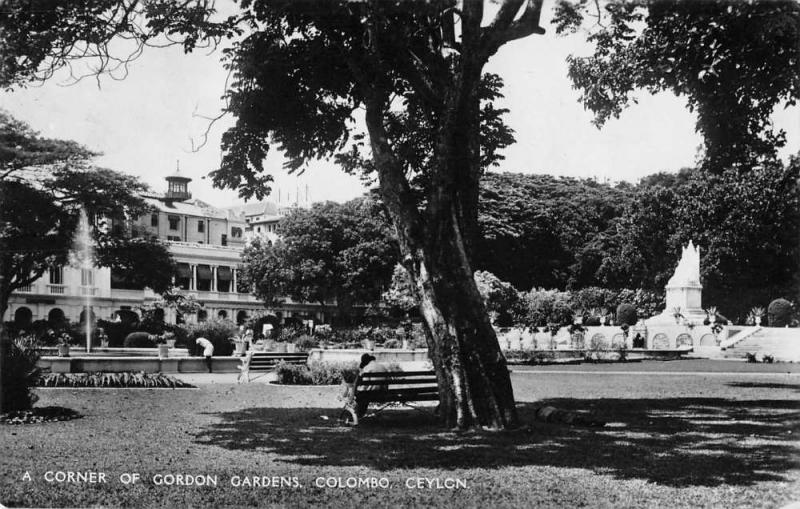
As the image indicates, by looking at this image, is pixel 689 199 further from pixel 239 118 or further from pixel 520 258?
pixel 239 118

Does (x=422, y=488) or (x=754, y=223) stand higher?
(x=754, y=223)

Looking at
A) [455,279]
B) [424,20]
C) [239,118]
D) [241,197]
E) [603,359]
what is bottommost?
[603,359]

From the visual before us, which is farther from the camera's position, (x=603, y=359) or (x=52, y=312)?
(x=52, y=312)

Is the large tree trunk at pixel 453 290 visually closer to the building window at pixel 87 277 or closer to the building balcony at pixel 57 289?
the building window at pixel 87 277

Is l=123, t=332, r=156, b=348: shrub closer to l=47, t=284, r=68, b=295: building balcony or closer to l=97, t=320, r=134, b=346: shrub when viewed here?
l=97, t=320, r=134, b=346: shrub

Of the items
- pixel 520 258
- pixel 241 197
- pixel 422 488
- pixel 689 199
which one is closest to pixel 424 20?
pixel 241 197

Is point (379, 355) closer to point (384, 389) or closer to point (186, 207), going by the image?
point (384, 389)

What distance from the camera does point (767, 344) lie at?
1622 inches

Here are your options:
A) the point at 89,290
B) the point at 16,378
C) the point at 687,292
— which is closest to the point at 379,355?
the point at 16,378

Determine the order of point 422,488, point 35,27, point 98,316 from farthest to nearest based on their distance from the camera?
point 98,316 → point 35,27 → point 422,488

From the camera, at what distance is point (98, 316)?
46.0 meters

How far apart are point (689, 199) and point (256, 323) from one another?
1190 inches

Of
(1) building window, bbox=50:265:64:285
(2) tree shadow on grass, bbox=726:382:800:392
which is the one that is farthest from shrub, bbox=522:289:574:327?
(1) building window, bbox=50:265:64:285

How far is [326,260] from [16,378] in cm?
4691
